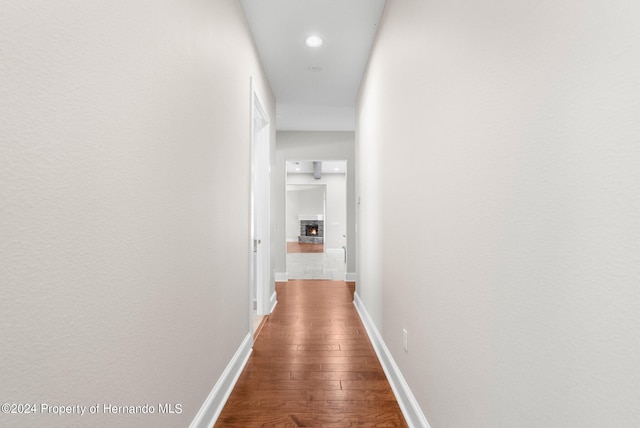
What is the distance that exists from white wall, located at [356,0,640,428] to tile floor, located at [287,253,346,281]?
4.64 meters

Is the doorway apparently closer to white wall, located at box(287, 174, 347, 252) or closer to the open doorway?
the open doorway

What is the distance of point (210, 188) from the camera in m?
1.76

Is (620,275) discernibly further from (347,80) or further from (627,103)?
(347,80)

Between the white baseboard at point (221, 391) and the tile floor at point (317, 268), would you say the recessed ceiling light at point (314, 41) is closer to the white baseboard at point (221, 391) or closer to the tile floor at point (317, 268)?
the white baseboard at point (221, 391)

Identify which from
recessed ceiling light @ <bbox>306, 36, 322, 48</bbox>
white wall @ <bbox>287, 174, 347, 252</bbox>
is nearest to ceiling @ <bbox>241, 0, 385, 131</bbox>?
recessed ceiling light @ <bbox>306, 36, 322, 48</bbox>

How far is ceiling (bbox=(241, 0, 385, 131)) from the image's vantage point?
2.49 metres

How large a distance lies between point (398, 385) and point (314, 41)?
2.84m

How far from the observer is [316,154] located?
575cm

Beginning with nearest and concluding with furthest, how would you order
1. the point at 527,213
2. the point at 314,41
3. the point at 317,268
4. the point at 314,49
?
the point at 527,213 < the point at 314,41 < the point at 314,49 < the point at 317,268

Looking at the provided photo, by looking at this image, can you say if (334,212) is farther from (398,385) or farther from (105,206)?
(105,206)

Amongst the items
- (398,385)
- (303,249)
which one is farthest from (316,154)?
(303,249)

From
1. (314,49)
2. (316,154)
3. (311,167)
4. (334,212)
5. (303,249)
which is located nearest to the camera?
(314,49)

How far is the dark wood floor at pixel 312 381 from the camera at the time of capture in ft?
5.92

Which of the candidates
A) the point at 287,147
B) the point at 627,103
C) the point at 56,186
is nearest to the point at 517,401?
the point at 627,103
